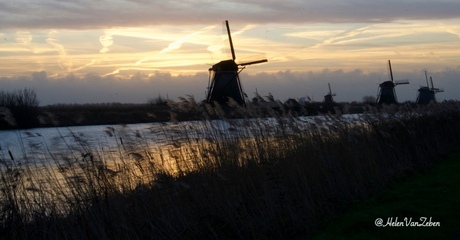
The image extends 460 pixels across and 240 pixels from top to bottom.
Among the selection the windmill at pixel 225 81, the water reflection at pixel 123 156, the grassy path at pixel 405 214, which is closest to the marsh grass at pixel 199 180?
the water reflection at pixel 123 156

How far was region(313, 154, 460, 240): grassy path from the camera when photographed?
9.03 meters

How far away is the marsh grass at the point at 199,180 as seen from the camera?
8.45 metres

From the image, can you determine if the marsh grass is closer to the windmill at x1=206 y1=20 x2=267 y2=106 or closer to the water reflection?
the water reflection

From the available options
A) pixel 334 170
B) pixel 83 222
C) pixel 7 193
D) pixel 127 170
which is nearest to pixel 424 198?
pixel 334 170

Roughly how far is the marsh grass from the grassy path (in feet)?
1.39

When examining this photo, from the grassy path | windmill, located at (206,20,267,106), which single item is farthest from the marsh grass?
windmill, located at (206,20,267,106)

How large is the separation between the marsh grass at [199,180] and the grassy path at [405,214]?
0.42 meters

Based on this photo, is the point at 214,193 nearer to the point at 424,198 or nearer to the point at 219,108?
the point at 219,108

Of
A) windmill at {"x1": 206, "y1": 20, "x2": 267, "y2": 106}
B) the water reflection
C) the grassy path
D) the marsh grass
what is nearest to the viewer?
the marsh grass

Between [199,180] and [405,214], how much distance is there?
3.19 metres

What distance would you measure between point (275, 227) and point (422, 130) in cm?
1032

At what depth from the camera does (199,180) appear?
981 cm

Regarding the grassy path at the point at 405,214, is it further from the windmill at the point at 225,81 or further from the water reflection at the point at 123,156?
Result: the windmill at the point at 225,81

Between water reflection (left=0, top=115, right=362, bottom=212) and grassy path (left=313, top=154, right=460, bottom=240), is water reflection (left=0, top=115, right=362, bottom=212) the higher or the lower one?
the higher one
